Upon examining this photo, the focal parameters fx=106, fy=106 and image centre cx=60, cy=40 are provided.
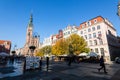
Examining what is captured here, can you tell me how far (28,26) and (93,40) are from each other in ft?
279

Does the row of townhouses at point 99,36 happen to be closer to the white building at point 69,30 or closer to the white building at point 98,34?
the white building at point 98,34

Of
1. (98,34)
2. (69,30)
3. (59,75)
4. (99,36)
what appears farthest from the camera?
(69,30)

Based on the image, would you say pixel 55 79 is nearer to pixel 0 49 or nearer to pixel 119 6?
pixel 119 6

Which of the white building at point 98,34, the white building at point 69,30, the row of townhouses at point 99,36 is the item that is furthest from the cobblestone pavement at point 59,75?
the white building at point 69,30

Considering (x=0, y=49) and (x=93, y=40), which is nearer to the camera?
(x=93, y=40)

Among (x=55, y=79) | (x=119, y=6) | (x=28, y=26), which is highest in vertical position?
(x=28, y=26)

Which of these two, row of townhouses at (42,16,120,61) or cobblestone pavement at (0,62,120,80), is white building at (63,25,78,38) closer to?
row of townhouses at (42,16,120,61)

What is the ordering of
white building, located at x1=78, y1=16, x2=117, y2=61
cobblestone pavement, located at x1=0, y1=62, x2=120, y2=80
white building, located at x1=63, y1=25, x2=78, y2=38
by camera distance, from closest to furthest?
1. cobblestone pavement, located at x1=0, y1=62, x2=120, y2=80
2. white building, located at x1=78, y1=16, x2=117, y2=61
3. white building, located at x1=63, y1=25, x2=78, y2=38

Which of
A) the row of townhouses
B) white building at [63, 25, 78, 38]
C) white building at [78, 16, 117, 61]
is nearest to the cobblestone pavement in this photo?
white building at [78, 16, 117, 61]

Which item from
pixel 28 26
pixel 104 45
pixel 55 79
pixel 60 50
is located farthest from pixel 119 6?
pixel 28 26

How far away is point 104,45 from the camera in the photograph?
4162cm

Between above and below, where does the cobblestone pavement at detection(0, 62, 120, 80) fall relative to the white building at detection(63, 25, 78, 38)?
below

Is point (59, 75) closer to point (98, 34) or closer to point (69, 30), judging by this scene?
point (98, 34)

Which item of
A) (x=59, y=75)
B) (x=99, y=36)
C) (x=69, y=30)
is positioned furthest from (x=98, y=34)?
(x=59, y=75)
